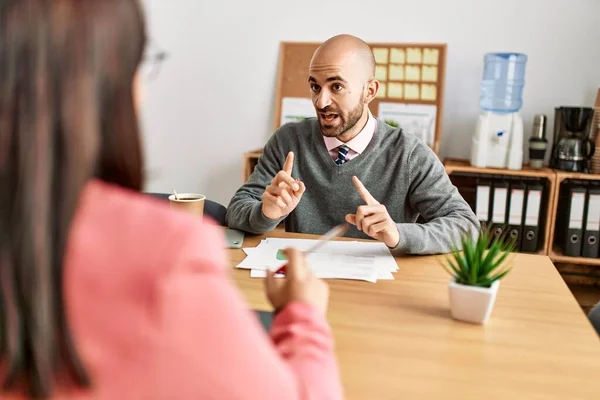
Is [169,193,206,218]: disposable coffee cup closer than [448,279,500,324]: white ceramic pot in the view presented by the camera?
No

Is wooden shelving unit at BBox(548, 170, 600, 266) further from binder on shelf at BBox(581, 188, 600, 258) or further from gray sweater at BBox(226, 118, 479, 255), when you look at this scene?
gray sweater at BBox(226, 118, 479, 255)

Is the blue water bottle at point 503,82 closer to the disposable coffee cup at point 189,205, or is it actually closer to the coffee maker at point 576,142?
the coffee maker at point 576,142

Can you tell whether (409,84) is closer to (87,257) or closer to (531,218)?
→ (531,218)

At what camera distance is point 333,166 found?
195 centimetres

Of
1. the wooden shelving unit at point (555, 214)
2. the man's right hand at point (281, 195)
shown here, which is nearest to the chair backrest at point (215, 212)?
the man's right hand at point (281, 195)

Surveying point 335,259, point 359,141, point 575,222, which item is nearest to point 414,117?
point 575,222

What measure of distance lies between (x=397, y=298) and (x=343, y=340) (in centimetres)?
24

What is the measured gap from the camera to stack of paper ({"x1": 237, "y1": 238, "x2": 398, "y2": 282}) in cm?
133

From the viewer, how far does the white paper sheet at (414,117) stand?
3.17 meters

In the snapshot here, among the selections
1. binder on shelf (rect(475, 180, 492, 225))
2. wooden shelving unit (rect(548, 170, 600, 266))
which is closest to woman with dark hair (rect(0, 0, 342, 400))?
binder on shelf (rect(475, 180, 492, 225))

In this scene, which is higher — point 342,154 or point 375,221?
point 342,154

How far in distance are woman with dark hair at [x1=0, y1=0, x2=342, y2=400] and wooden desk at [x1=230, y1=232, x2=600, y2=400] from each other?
37 cm

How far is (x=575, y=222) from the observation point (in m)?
2.86

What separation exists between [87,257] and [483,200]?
259 cm
